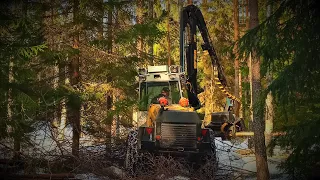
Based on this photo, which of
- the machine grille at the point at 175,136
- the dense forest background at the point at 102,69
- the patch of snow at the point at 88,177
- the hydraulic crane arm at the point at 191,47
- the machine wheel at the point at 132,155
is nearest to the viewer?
the dense forest background at the point at 102,69

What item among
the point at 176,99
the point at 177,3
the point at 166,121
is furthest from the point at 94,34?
the point at 177,3

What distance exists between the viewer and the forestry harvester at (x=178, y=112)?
8.91 m

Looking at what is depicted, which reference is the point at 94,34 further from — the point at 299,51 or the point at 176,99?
the point at 299,51

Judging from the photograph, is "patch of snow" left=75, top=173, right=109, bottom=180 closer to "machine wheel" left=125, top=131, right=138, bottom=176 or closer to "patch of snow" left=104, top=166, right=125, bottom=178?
"patch of snow" left=104, top=166, right=125, bottom=178

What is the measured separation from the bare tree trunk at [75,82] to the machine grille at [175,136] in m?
2.57

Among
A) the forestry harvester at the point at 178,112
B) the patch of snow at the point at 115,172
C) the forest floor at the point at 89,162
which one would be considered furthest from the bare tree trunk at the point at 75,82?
the forestry harvester at the point at 178,112

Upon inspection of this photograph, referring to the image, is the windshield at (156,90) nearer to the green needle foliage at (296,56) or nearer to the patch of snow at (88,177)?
the patch of snow at (88,177)

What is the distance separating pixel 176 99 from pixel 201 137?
2.37m

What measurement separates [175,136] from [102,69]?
370 cm

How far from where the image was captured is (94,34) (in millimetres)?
11219

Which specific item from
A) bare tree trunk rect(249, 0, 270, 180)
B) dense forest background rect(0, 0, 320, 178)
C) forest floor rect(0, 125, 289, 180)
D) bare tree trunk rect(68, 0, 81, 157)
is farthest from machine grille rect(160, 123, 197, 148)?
bare tree trunk rect(68, 0, 81, 157)

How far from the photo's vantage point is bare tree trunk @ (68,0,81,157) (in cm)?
998

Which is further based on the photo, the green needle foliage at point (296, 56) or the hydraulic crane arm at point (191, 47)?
the hydraulic crane arm at point (191, 47)

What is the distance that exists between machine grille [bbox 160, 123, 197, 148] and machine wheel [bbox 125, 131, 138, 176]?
0.87 meters
